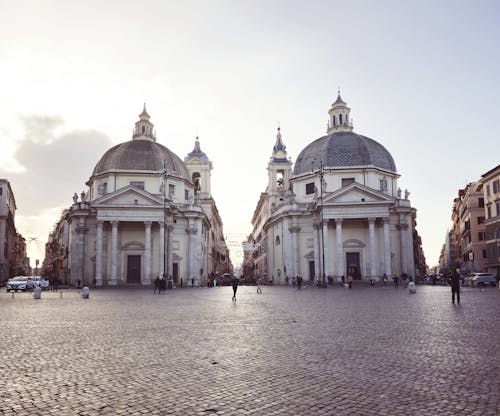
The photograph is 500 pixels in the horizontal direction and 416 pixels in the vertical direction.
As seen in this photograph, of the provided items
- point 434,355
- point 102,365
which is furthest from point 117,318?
point 434,355

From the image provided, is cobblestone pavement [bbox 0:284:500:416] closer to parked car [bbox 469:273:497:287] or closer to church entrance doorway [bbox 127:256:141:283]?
parked car [bbox 469:273:497:287]

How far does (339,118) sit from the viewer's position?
246ft

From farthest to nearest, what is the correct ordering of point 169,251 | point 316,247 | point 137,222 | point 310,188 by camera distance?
point 310,188, point 169,251, point 316,247, point 137,222

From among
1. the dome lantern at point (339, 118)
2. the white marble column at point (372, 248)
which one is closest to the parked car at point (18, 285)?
the white marble column at point (372, 248)

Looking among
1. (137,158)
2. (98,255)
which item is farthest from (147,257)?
(137,158)

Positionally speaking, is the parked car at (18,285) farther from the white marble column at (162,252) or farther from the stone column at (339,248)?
the stone column at (339,248)

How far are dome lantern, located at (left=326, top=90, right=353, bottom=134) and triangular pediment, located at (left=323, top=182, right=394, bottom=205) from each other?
1680 cm

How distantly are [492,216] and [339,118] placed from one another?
2619 centimetres

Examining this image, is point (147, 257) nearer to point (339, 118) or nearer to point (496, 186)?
point (339, 118)

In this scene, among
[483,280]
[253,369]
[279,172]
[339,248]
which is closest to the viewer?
[253,369]

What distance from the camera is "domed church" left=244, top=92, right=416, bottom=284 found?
60.5 metres

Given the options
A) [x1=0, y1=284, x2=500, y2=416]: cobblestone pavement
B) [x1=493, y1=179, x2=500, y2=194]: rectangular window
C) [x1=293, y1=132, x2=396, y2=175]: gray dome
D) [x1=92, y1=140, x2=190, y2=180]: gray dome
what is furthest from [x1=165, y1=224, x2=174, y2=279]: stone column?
[x1=0, y1=284, x2=500, y2=416]: cobblestone pavement

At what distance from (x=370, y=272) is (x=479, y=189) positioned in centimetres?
2663

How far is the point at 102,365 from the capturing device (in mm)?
8938
